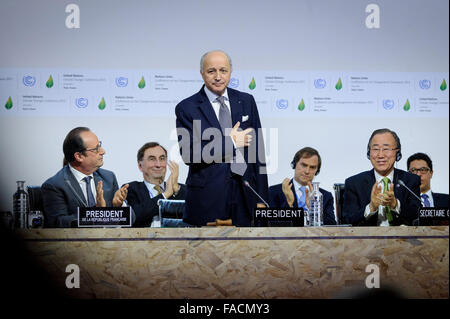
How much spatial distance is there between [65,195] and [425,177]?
120 inches

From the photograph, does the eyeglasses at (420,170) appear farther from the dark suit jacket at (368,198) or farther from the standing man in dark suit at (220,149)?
the standing man in dark suit at (220,149)

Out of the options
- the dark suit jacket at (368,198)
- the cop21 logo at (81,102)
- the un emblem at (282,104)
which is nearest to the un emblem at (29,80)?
the cop21 logo at (81,102)

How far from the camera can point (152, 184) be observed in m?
5.29

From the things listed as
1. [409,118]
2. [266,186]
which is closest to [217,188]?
[266,186]

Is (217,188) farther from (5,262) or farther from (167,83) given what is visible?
(5,262)

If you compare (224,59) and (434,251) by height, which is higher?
(224,59)

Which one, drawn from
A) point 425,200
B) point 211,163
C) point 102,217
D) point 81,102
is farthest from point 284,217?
point 81,102

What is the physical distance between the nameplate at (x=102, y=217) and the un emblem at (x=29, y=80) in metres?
1.43

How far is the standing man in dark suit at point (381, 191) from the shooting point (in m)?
5.21

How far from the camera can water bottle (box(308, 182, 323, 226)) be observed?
195 inches

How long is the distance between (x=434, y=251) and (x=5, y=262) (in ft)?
9.73
